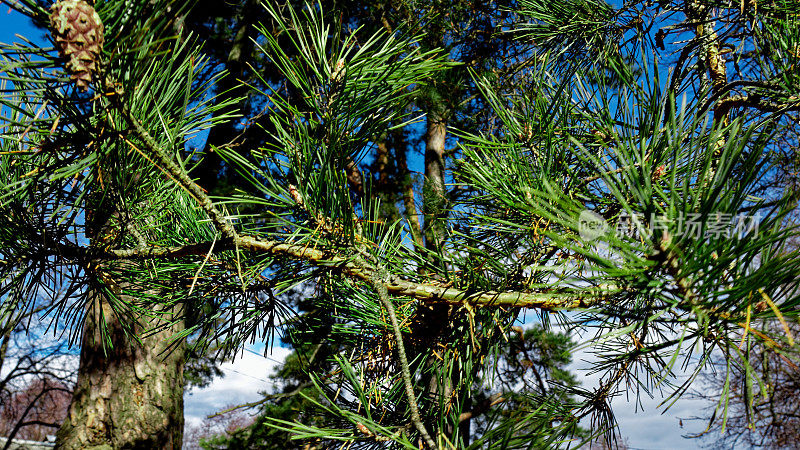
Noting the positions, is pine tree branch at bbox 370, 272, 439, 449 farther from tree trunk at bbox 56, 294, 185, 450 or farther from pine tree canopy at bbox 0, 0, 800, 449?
tree trunk at bbox 56, 294, 185, 450

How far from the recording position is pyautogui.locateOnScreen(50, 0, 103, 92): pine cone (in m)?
0.32

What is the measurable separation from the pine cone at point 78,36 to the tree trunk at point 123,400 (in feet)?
5.47

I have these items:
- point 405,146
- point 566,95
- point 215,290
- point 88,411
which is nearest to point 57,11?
point 215,290

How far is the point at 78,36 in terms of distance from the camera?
1.08ft

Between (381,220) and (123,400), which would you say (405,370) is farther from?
(123,400)

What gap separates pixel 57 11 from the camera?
1.04 feet

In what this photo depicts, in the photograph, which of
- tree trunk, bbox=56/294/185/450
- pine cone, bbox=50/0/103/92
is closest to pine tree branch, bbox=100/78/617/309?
pine cone, bbox=50/0/103/92

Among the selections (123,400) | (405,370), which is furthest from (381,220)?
(123,400)

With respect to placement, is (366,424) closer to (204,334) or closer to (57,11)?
(204,334)

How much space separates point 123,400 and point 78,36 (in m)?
1.94

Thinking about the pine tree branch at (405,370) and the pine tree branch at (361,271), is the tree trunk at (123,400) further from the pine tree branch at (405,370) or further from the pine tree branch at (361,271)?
the pine tree branch at (405,370)

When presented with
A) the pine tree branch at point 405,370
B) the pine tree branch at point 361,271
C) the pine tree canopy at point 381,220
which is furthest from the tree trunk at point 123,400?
the pine tree branch at point 405,370

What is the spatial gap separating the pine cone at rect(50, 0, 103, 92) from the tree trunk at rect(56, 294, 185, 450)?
1.67 m

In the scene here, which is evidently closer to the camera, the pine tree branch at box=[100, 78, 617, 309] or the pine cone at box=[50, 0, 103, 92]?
the pine cone at box=[50, 0, 103, 92]
